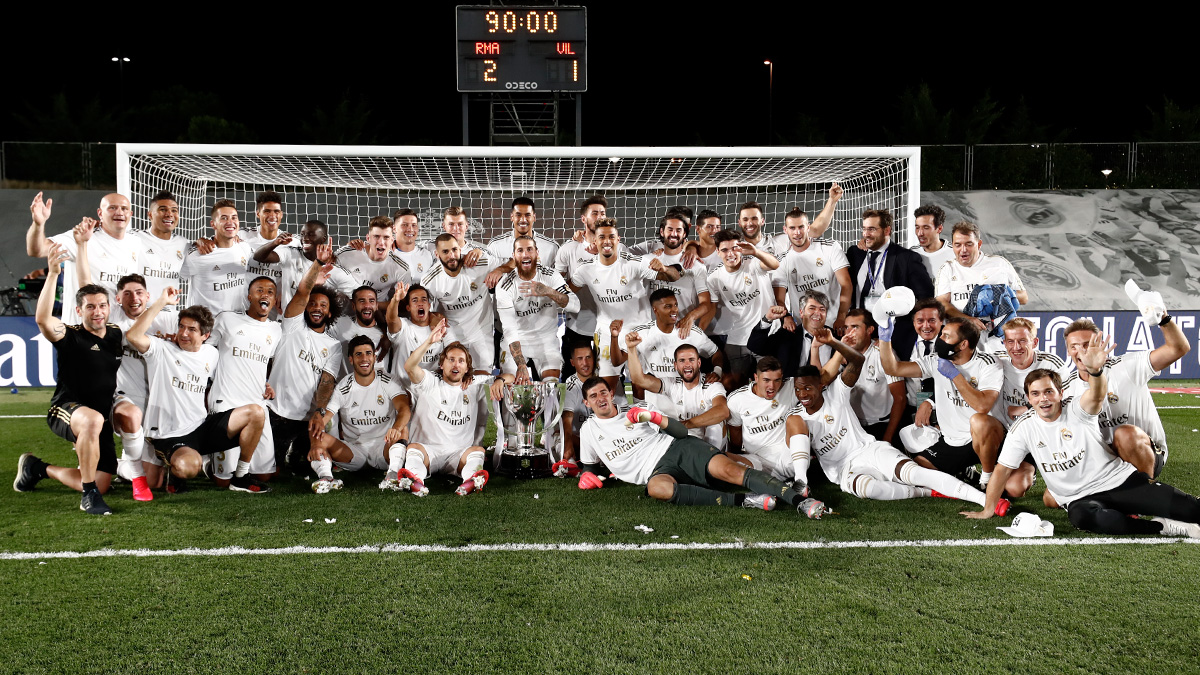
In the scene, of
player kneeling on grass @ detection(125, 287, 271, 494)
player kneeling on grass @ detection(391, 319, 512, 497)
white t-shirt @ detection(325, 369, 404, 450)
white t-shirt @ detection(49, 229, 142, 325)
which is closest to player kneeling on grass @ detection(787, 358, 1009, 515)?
player kneeling on grass @ detection(391, 319, 512, 497)

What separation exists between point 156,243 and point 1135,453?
6.12 m

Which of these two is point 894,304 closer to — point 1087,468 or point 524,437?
point 1087,468

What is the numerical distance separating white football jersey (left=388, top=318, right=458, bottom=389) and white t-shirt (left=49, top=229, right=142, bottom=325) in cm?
177

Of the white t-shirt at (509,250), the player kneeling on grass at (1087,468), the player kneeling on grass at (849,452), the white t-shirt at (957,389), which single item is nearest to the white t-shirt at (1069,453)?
the player kneeling on grass at (1087,468)

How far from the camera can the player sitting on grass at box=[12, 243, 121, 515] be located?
15.3 feet

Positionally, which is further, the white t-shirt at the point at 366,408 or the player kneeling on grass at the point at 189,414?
the white t-shirt at the point at 366,408

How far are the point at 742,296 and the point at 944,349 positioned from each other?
5.10 ft

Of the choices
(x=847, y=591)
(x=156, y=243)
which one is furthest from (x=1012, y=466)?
(x=156, y=243)

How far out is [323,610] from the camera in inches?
125

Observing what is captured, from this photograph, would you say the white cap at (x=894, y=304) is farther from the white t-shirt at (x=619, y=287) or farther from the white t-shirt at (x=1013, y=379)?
the white t-shirt at (x=619, y=287)

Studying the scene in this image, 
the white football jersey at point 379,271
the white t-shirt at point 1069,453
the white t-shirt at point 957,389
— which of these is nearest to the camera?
the white t-shirt at point 1069,453

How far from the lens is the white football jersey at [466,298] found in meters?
6.23

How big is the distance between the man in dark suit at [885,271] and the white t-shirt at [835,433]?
793mm

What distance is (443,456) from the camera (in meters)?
5.48
